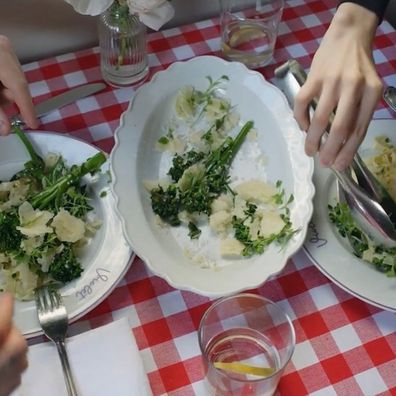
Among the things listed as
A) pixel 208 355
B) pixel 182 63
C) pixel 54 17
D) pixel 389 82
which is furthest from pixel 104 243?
pixel 389 82

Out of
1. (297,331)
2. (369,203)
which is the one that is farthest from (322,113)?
(297,331)

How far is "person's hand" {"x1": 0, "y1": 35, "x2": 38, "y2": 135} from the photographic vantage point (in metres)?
0.92

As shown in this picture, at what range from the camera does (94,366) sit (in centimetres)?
81

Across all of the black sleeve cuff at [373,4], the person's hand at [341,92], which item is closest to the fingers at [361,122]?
the person's hand at [341,92]

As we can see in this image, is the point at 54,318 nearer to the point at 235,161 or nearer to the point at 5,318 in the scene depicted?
the point at 5,318

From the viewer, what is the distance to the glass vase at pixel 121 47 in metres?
1.09

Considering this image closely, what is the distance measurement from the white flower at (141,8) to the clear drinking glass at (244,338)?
1.56ft

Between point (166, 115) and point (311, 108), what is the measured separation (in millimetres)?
242

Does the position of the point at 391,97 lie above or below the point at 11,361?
below

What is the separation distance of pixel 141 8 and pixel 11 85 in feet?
0.79

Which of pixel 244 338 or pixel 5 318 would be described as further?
pixel 244 338

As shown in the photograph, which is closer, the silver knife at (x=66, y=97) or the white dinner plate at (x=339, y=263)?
the white dinner plate at (x=339, y=263)

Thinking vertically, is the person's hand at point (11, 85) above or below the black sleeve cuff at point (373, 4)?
below

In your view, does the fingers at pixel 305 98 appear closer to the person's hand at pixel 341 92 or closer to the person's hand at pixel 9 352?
the person's hand at pixel 341 92
